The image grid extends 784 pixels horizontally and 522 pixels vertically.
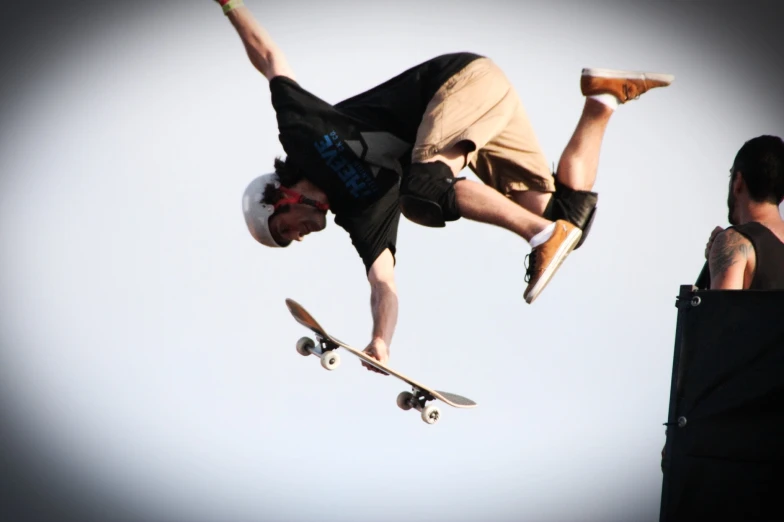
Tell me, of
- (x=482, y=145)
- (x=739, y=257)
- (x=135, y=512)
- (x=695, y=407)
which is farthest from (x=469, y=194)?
(x=135, y=512)

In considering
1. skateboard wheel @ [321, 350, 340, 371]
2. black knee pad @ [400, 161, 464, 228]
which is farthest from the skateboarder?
skateboard wheel @ [321, 350, 340, 371]

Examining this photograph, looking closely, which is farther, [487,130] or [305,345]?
[305,345]

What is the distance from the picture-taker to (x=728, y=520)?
3113 mm

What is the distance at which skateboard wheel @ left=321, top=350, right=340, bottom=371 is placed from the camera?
476 cm

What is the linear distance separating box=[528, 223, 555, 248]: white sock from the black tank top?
1.00 m

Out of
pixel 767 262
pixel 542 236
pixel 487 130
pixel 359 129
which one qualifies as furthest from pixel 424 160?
pixel 767 262

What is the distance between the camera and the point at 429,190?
14.6 ft

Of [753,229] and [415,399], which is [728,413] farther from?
[415,399]

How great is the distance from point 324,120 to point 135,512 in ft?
41.3

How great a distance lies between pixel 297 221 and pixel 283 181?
21 cm

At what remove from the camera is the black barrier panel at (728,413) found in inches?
122

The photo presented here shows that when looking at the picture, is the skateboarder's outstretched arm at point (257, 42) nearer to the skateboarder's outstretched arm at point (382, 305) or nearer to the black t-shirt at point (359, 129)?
the black t-shirt at point (359, 129)

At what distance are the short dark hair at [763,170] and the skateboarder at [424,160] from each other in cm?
76

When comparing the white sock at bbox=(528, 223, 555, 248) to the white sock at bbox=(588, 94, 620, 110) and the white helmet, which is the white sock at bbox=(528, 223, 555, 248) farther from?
the white helmet
